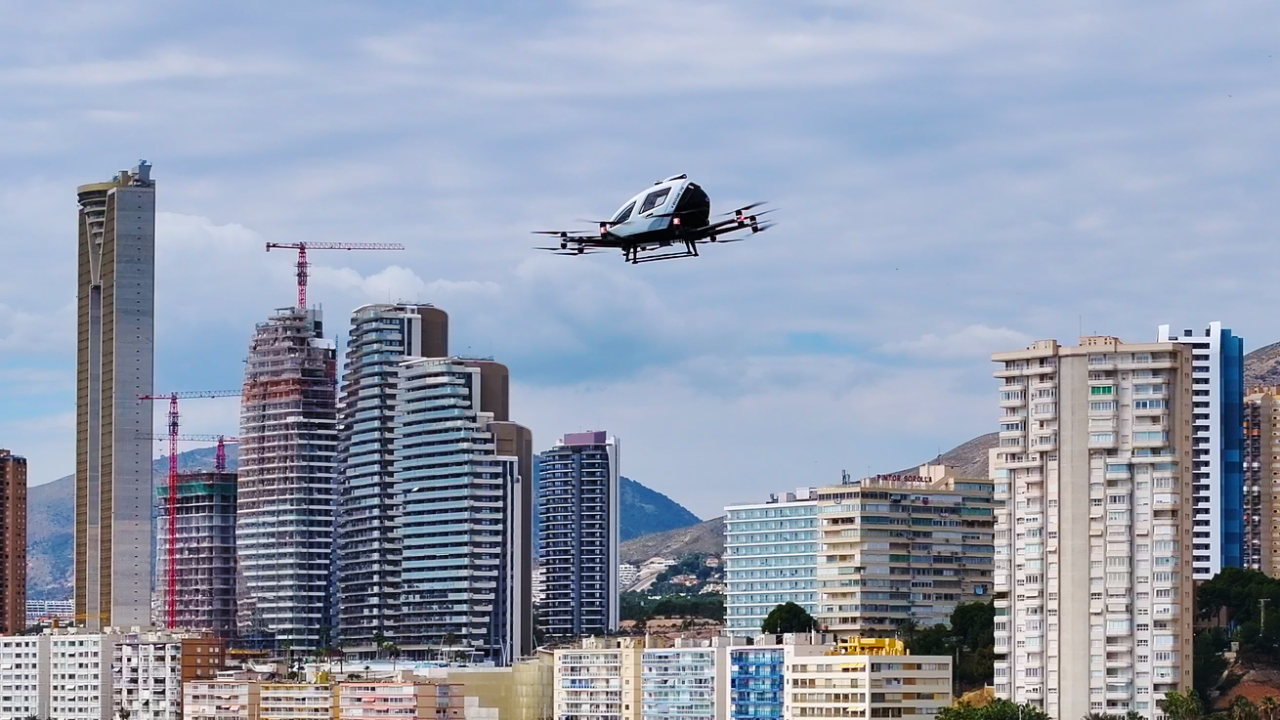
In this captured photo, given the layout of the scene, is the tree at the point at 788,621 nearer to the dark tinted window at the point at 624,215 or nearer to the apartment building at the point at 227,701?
the apartment building at the point at 227,701

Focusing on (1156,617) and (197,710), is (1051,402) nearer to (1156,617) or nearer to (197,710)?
(1156,617)

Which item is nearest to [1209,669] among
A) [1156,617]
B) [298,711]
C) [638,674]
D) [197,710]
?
[1156,617]

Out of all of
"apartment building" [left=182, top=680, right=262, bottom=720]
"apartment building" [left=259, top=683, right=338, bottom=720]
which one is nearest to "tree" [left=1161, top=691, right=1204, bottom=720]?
"apartment building" [left=259, top=683, right=338, bottom=720]

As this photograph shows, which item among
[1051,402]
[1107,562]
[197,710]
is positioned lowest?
[197,710]

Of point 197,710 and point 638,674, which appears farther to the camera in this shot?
point 197,710

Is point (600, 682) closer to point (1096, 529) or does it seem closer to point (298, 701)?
point (298, 701)
